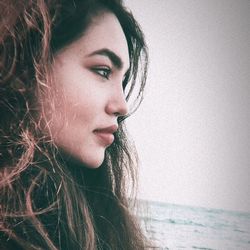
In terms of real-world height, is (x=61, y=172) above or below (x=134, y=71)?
below

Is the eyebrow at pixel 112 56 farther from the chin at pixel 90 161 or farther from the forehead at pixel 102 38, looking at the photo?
the chin at pixel 90 161

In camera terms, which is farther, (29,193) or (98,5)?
(98,5)

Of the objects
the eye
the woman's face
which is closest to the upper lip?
the woman's face

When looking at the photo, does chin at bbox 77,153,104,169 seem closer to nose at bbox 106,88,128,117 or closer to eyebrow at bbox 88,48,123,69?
nose at bbox 106,88,128,117

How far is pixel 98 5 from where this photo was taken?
106cm

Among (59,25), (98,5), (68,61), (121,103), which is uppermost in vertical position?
(98,5)

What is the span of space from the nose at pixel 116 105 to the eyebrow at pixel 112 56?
0.33ft

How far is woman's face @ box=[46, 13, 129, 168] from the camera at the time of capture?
0.94 metres

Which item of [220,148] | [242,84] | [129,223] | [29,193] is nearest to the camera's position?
[29,193]

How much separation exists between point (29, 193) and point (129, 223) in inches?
25.4

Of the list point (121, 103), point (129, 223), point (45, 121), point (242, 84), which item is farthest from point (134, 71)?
point (242, 84)

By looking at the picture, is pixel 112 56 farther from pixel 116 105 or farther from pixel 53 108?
pixel 53 108

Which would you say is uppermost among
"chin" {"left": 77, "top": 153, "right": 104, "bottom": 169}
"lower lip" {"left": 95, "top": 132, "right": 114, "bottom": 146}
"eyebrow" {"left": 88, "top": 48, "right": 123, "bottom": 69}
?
"eyebrow" {"left": 88, "top": 48, "right": 123, "bottom": 69}

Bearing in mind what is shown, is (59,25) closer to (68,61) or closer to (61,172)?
(68,61)
